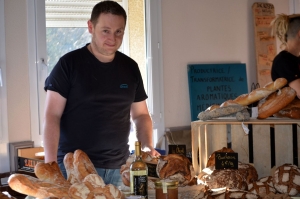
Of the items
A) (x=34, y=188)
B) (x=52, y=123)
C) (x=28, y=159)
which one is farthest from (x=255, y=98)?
(x=28, y=159)

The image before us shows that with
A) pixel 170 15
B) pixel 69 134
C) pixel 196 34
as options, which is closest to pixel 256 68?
pixel 196 34

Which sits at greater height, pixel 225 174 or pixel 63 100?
pixel 63 100

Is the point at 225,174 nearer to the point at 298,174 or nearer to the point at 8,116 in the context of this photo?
the point at 298,174

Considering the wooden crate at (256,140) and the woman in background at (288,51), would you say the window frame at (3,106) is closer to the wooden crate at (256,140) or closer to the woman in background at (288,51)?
the wooden crate at (256,140)

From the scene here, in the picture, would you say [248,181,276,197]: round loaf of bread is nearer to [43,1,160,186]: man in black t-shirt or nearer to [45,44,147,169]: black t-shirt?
[43,1,160,186]: man in black t-shirt

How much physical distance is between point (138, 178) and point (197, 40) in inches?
130

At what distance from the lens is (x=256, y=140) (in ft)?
8.21

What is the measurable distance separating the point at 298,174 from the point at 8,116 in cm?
247

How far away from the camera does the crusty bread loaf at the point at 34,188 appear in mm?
1708

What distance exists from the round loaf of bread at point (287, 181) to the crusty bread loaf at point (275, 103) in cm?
48

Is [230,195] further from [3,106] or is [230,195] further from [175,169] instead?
[3,106]

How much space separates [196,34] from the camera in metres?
5.01

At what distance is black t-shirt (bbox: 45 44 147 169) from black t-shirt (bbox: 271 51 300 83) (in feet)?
4.01

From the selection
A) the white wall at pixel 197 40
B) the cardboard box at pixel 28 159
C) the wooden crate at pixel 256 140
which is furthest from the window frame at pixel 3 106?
the wooden crate at pixel 256 140
